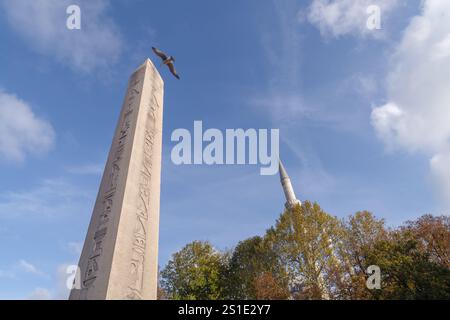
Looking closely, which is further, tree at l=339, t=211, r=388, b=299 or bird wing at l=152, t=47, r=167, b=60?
tree at l=339, t=211, r=388, b=299

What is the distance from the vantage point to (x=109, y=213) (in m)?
6.60

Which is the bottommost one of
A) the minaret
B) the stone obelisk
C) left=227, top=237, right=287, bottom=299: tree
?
the stone obelisk

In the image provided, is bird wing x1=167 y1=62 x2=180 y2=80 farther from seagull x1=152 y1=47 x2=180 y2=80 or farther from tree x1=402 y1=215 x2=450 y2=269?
tree x1=402 y1=215 x2=450 y2=269

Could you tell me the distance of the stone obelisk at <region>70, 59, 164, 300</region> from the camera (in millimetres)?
5594

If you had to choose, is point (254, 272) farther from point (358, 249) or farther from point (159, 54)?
point (159, 54)

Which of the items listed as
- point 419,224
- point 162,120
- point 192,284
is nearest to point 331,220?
point 419,224

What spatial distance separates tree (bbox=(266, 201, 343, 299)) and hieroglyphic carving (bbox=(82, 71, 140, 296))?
16.6 meters

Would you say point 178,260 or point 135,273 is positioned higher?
point 178,260

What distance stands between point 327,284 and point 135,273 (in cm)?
1830

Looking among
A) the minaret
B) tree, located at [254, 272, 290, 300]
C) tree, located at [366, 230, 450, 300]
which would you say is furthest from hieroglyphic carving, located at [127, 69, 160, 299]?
the minaret

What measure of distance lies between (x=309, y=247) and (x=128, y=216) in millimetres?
18977

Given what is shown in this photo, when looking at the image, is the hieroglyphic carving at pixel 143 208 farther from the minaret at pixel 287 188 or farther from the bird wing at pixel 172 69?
the minaret at pixel 287 188
